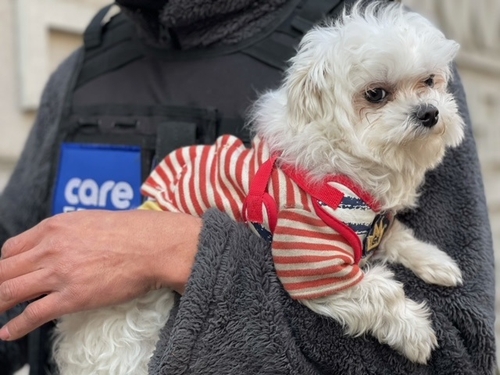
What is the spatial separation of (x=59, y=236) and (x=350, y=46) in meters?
0.58

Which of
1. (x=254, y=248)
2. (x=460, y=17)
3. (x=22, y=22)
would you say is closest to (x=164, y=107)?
(x=254, y=248)

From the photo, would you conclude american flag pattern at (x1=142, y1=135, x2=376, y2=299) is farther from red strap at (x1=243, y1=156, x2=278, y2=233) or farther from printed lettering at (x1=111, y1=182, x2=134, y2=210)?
printed lettering at (x1=111, y1=182, x2=134, y2=210)

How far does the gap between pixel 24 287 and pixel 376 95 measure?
0.67m

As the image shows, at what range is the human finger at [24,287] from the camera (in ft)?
3.62

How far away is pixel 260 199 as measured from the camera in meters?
1.07

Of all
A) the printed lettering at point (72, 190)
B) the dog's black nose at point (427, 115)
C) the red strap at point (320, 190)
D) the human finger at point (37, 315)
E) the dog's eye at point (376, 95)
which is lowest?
the human finger at point (37, 315)

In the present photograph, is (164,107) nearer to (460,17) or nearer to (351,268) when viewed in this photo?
(351,268)

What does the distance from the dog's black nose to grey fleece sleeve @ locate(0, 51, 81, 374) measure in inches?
29.8

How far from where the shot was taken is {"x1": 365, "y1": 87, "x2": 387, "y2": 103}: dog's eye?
1100mm

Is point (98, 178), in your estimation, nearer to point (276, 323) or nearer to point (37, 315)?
point (37, 315)

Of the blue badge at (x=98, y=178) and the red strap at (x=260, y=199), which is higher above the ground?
the red strap at (x=260, y=199)

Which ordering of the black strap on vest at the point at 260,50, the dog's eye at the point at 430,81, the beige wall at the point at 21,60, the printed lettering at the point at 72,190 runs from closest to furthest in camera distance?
the dog's eye at the point at 430,81 → the black strap on vest at the point at 260,50 → the printed lettering at the point at 72,190 → the beige wall at the point at 21,60

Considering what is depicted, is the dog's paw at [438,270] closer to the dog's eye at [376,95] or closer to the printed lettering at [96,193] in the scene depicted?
the dog's eye at [376,95]

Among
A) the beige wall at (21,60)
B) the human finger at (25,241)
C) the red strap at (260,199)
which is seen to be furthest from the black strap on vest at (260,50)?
the beige wall at (21,60)
